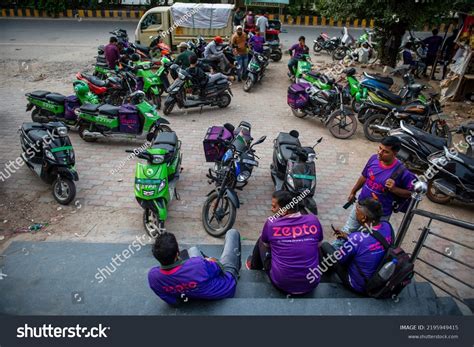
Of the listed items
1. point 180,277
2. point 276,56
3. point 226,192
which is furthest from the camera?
point 276,56

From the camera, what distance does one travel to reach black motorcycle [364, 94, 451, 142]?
7402mm

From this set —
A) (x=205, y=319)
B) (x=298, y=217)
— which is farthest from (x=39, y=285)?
(x=298, y=217)

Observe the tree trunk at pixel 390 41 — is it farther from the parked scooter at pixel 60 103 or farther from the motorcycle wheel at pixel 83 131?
the motorcycle wheel at pixel 83 131

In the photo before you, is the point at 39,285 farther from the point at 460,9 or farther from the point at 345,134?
the point at 460,9

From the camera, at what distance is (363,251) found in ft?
10.2

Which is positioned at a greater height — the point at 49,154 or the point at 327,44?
the point at 327,44

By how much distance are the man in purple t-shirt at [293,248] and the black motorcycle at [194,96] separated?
6177mm

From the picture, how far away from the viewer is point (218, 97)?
936 cm

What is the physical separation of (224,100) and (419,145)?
5050 mm

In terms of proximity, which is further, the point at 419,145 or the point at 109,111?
the point at 109,111

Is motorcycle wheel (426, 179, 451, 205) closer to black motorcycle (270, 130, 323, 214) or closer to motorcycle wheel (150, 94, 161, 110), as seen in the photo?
black motorcycle (270, 130, 323, 214)

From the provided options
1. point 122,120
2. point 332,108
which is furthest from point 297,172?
point 332,108

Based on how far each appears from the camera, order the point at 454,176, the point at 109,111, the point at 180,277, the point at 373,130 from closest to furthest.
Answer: the point at 180,277 < the point at 454,176 < the point at 109,111 < the point at 373,130

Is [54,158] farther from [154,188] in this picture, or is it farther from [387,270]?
[387,270]
